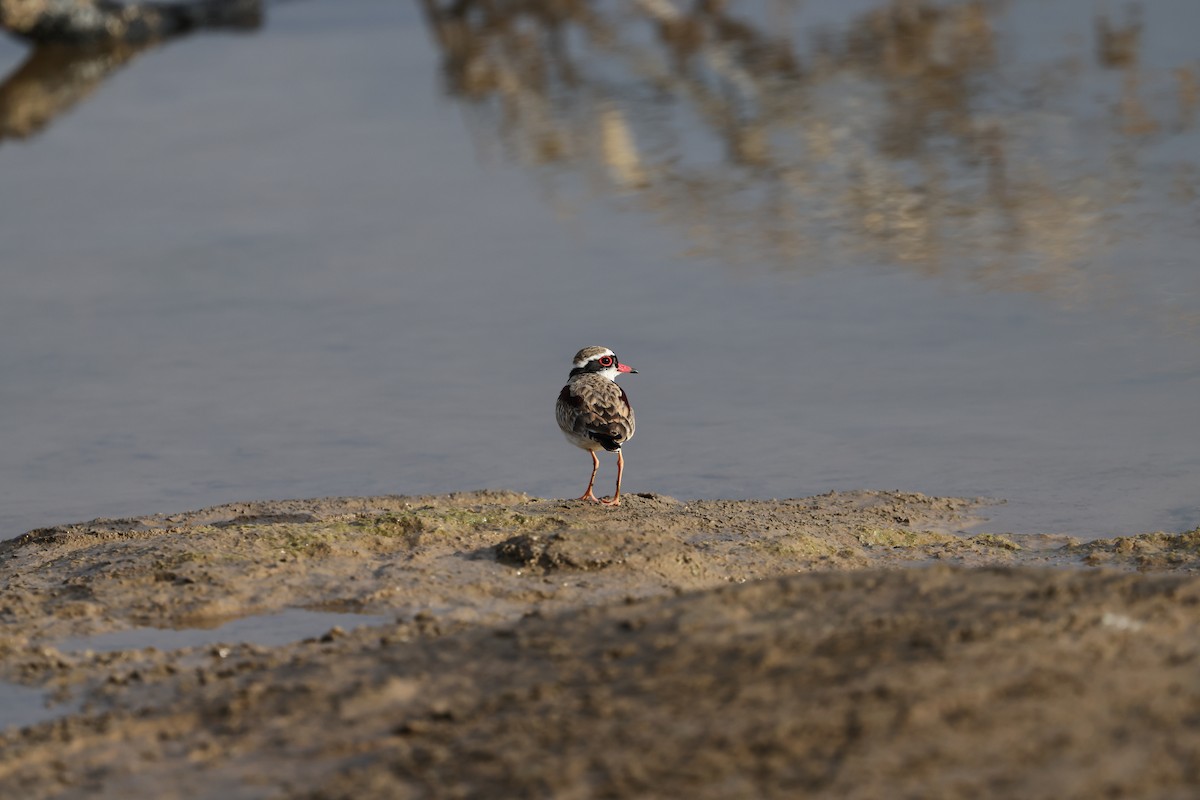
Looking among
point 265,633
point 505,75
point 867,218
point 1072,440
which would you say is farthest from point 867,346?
point 505,75

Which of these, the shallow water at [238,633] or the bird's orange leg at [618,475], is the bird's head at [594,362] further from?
the shallow water at [238,633]

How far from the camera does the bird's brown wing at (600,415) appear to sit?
350 inches

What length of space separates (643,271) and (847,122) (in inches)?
204

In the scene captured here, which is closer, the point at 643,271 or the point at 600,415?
the point at 600,415

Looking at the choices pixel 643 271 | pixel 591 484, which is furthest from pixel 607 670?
pixel 643 271

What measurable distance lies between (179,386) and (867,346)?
14.5 feet

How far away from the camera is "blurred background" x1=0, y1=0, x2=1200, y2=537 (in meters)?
9.84

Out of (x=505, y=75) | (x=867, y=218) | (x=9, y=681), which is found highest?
(x=505, y=75)

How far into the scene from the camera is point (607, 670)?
17.8 ft

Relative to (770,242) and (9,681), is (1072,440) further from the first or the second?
(9,681)

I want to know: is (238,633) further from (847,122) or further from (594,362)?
(847,122)

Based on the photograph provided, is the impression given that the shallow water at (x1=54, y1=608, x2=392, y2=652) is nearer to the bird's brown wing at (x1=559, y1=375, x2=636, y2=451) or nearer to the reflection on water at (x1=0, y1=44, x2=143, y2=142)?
the bird's brown wing at (x1=559, y1=375, x2=636, y2=451)

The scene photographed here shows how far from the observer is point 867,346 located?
36.8ft

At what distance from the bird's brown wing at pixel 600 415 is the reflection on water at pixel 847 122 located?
163 inches
